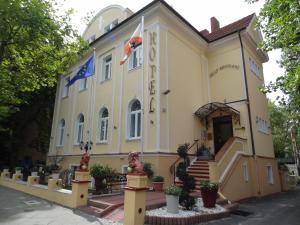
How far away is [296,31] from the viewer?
34.0 feet

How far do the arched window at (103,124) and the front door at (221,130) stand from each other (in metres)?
7.43

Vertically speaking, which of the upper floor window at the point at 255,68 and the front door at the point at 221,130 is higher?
the upper floor window at the point at 255,68

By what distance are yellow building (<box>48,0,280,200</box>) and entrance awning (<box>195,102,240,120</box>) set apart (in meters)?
0.06

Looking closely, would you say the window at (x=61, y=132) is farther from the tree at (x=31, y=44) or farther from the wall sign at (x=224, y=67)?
the wall sign at (x=224, y=67)

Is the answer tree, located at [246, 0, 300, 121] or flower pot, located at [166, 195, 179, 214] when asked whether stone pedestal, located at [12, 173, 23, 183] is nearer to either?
flower pot, located at [166, 195, 179, 214]

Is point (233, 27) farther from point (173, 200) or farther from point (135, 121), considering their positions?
point (173, 200)

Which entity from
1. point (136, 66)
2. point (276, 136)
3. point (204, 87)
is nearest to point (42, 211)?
point (136, 66)

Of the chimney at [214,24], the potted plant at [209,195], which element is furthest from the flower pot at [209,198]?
the chimney at [214,24]

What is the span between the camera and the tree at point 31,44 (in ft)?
41.6

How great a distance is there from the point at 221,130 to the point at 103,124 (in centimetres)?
811

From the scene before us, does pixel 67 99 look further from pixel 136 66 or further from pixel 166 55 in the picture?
pixel 166 55

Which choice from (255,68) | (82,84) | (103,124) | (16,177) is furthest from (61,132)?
(255,68)

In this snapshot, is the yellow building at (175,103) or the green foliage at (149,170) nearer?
the green foliage at (149,170)

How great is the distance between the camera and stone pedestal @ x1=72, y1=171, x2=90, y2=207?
9352 mm
